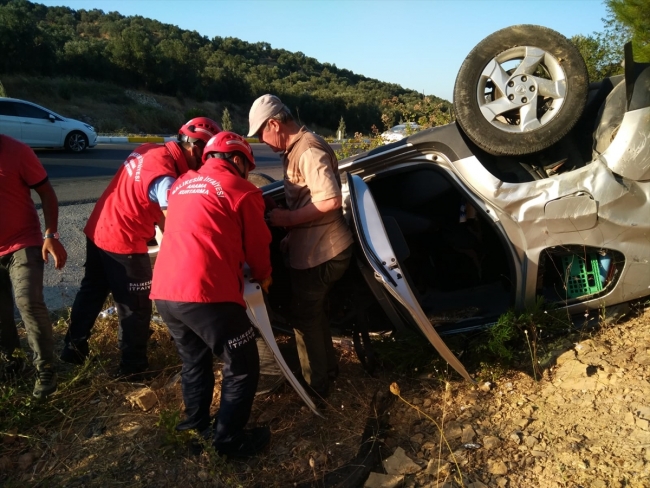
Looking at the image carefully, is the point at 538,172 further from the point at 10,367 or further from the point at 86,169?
the point at 86,169

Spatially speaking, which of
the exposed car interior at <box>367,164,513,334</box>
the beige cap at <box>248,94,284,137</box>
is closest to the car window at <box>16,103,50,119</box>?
the exposed car interior at <box>367,164,513,334</box>

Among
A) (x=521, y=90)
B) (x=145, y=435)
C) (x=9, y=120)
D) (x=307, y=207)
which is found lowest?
(x=145, y=435)

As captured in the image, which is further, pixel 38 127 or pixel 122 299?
pixel 38 127

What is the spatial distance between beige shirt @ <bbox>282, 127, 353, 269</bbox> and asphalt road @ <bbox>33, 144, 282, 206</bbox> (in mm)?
6410

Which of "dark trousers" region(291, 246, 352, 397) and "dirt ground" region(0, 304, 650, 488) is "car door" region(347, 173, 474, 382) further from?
"dirt ground" region(0, 304, 650, 488)

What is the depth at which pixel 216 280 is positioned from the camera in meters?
2.51

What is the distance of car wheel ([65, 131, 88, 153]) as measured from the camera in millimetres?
14930

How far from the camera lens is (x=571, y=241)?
316cm

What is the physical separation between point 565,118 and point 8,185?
10.9 ft

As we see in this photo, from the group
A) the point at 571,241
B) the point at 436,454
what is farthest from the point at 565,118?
the point at 436,454

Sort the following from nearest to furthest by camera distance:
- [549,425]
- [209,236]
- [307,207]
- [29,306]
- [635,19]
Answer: [209,236] < [549,425] < [307,207] < [29,306] < [635,19]

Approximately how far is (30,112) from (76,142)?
1401 millimetres

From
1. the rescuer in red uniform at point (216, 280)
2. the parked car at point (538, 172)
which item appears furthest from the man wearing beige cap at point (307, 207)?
the rescuer in red uniform at point (216, 280)

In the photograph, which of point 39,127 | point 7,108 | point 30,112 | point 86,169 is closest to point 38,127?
point 39,127
